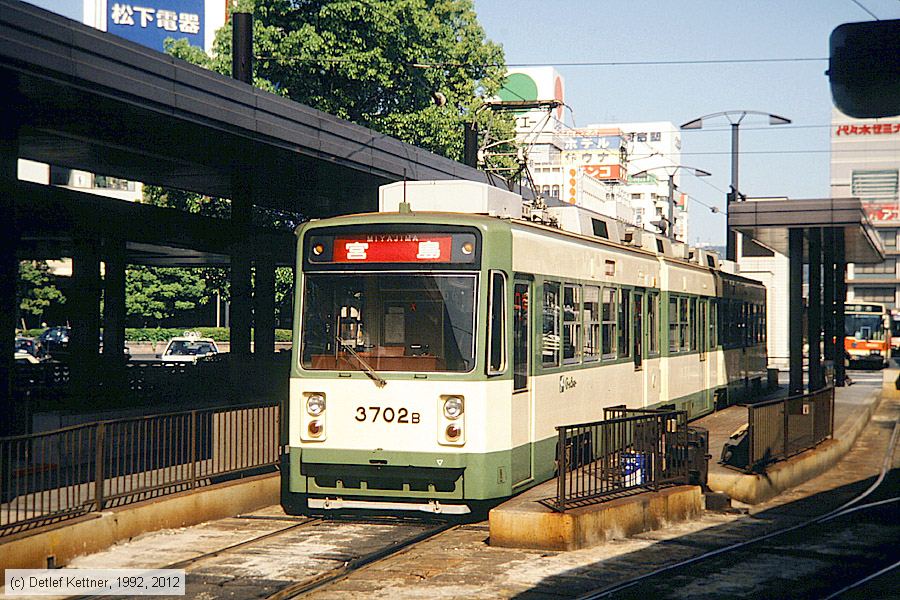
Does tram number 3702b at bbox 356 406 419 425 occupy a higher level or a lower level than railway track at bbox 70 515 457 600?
higher

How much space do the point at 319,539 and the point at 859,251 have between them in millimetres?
27520

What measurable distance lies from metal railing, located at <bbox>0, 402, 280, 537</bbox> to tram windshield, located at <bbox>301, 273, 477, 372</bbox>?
1.75 metres

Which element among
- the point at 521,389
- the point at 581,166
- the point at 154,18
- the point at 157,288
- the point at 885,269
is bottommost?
the point at 521,389

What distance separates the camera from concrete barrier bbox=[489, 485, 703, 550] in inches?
462

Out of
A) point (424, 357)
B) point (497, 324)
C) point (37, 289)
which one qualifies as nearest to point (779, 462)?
point (497, 324)

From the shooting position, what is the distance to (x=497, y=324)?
12789mm

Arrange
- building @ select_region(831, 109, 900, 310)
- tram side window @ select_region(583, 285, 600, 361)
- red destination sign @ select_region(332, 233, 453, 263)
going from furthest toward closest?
building @ select_region(831, 109, 900, 310) < tram side window @ select_region(583, 285, 600, 361) < red destination sign @ select_region(332, 233, 453, 263)

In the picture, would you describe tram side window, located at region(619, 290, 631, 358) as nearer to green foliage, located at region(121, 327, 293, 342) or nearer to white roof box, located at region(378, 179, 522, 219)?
white roof box, located at region(378, 179, 522, 219)

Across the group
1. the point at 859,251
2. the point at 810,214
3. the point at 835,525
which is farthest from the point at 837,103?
the point at 859,251

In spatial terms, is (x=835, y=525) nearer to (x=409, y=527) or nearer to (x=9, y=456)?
(x=409, y=527)

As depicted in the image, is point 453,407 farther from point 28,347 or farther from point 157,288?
point 157,288

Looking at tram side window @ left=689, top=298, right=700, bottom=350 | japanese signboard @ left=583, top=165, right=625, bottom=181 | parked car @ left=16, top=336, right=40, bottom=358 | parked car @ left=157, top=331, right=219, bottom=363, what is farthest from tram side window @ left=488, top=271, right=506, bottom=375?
japanese signboard @ left=583, top=165, right=625, bottom=181

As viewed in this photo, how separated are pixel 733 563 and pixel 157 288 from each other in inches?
2478

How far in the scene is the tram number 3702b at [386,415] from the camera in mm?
12703
